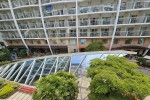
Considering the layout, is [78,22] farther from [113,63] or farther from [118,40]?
[113,63]

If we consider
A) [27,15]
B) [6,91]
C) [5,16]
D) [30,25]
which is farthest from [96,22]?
[5,16]

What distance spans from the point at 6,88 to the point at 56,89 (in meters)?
6.57

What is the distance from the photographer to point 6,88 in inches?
452

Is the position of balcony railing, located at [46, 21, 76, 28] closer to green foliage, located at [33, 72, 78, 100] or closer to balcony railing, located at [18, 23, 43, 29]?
balcony railing, located at [18, 23, 43, 29]

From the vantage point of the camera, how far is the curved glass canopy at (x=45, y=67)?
13.1 m

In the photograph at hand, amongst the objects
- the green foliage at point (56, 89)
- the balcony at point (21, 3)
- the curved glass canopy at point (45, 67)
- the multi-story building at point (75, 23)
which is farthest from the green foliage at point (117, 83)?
the balcony at point (21, 3)

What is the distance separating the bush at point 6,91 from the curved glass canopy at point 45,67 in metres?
1.47

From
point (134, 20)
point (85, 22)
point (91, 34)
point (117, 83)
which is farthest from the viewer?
point (91, 34)

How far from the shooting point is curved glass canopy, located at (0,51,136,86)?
13148 mm

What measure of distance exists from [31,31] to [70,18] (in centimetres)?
Result: 1090

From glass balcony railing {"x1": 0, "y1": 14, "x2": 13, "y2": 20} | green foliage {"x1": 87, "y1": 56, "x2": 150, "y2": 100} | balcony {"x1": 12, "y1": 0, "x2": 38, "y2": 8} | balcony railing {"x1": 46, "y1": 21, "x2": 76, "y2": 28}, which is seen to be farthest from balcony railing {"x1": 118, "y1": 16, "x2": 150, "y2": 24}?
glass balcony railing {"x1": 0, "y1": 14, "x2": 13, "y2": 20}

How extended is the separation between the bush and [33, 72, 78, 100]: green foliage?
4651 millimetres

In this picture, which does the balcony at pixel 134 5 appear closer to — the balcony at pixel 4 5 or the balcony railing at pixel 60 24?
the balcony railing at pixel 60 24

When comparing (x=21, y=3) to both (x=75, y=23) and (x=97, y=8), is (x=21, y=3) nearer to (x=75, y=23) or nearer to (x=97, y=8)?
(x=75, y=23)
